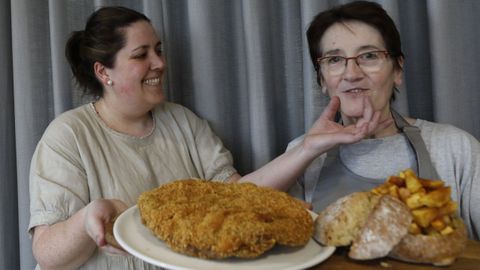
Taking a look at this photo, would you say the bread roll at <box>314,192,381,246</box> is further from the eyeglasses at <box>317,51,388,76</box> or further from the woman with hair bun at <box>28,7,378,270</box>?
the eyeglasses at <box>317,51,388,76</box>

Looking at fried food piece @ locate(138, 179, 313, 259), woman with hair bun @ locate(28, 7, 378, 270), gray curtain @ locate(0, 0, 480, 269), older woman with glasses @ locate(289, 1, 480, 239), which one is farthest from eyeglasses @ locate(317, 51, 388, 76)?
fried food piece @ locate(138, 179, 313, 259)

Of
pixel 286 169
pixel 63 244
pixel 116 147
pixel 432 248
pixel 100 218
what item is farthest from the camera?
pixel 116 147

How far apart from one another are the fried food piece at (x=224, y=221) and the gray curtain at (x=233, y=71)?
2.07 ft

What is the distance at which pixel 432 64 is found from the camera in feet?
4.29

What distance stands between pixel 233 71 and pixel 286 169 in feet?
1.66

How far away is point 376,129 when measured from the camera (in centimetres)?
114

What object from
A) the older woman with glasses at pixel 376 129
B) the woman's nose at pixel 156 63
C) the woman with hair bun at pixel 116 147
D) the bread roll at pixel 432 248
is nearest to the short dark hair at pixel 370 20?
the older woman with glasses at pixel 376 129

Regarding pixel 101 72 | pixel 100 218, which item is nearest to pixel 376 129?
pixel 100 218

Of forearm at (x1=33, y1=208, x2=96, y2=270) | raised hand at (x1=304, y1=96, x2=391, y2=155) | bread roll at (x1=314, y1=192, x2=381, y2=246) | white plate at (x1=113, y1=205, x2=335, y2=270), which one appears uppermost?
raised hand at (x1=304, y1=96, x2=391, y2=155)

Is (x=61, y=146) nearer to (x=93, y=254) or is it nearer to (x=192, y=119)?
(x=93, y=254)

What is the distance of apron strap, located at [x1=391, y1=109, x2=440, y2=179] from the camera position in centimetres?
107

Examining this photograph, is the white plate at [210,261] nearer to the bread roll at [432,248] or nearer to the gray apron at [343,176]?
the bread roll at [432,248]

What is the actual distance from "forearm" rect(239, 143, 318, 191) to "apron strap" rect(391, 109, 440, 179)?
0.25 metres

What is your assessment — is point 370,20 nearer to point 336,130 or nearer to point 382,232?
point 336,130
